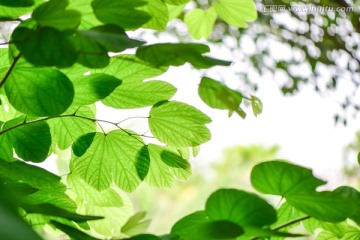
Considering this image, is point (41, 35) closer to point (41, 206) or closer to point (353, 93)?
point (41, 206)

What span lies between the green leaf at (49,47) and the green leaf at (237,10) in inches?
8.5

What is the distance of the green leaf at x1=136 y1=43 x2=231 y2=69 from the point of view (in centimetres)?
21

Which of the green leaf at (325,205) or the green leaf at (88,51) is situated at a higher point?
the green leaf at (88,51)

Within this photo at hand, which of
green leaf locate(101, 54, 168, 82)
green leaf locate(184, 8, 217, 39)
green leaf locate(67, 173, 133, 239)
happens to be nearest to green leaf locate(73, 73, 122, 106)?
green leaf locate(101, 54, 168, 82)

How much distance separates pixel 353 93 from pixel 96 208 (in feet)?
7.13

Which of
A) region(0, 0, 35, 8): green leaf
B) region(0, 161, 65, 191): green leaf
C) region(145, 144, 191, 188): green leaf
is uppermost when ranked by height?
region(0, 0, 35, 8): green leaf

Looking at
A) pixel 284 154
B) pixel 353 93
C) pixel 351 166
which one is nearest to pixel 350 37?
pixel 353 93

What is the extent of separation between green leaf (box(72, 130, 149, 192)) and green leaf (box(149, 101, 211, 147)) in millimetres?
19

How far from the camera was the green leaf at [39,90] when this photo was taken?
256mm

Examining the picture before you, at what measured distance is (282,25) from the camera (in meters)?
2.52

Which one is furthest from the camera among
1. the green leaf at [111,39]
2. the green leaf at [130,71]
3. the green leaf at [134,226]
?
the green leaf at [134,226]

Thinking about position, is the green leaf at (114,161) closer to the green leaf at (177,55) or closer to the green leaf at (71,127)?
the green leaf at (71,127)

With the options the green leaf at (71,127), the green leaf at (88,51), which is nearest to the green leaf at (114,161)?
the green leaf at (71,127)

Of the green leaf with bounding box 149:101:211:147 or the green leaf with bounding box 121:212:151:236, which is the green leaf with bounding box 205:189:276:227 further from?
the green leaf with bounding box 121:212:151:236
